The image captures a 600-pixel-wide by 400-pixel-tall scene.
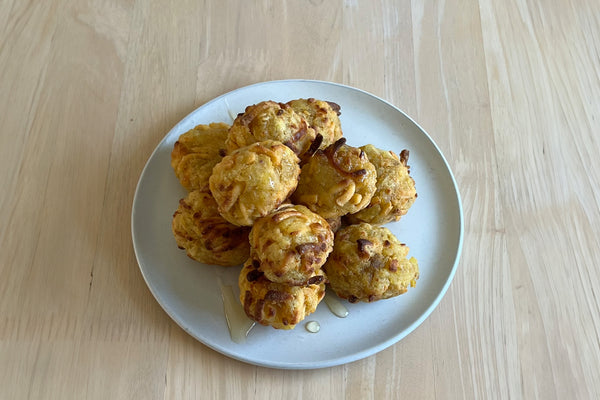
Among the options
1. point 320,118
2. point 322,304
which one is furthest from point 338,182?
point 322,304

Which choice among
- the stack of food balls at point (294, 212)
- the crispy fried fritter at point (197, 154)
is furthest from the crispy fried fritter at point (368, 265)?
the crispy fried fritter at point (197, 154)

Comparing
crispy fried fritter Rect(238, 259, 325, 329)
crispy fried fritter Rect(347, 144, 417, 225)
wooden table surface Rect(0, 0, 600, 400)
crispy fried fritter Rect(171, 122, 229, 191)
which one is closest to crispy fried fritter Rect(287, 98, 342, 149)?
crispy fried fritter Rect(347, 144, 417, 225)

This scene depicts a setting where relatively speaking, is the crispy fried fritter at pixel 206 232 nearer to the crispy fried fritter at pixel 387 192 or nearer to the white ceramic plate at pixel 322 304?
the white ceramic plate at pixel 322 304

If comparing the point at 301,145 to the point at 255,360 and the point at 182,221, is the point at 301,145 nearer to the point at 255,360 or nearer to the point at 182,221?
the point at 182,221

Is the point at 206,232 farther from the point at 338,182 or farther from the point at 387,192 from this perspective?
the point at 387,192

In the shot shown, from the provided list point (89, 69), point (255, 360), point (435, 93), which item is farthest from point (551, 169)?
point (89, 69)
